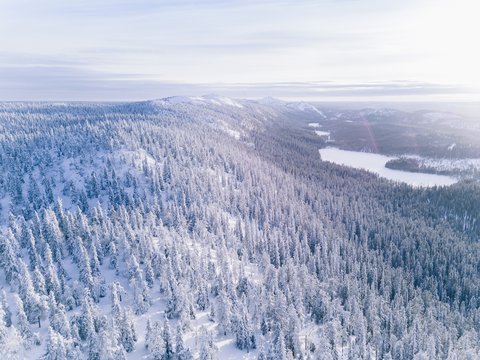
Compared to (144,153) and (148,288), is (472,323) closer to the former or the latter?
(148,288)

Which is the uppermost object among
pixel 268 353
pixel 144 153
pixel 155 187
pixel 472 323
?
pixel 144 153

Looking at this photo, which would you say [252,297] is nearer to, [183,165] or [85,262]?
[85,262]

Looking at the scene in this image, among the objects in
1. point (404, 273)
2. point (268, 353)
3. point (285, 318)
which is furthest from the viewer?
point (404, 273)

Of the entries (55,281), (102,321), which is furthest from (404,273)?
(55,281)

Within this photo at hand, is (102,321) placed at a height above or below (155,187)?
below

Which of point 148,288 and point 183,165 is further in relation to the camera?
point 183,165

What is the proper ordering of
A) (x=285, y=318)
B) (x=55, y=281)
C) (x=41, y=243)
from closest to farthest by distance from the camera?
(x=285, y=318) < (x=55, y=281) < (x=41, y=243)
